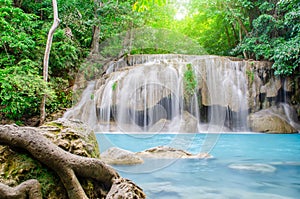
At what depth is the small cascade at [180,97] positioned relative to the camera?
9.62 m

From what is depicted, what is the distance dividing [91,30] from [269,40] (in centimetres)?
924

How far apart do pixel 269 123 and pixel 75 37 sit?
1043 centimetres

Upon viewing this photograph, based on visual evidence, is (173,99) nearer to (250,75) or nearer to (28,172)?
(250,75)

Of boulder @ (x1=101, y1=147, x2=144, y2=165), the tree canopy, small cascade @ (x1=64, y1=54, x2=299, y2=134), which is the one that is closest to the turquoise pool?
boulder @ (x1=101, y1=147, x2=144, y2=165)

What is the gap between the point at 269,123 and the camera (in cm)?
954

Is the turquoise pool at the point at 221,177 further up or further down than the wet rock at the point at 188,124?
further down

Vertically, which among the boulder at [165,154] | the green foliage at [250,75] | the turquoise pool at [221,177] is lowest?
the turquoise pool at [221,177]

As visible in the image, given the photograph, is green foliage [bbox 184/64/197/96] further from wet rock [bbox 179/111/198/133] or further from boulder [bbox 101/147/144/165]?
boulder [bbox 101/147/144/165]

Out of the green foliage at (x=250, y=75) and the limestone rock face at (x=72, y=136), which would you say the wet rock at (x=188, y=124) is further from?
the limestone rock face at (x=72, y=136)

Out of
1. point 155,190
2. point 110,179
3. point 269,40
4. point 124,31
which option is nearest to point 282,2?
point 269,40

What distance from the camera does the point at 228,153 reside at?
5520 millimetres

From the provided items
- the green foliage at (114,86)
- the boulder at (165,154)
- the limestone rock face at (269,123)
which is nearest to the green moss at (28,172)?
the boulder at (165,154)

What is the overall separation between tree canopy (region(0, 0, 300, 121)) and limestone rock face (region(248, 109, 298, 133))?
2.01 meters

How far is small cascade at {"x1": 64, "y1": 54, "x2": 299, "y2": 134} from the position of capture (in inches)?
379
